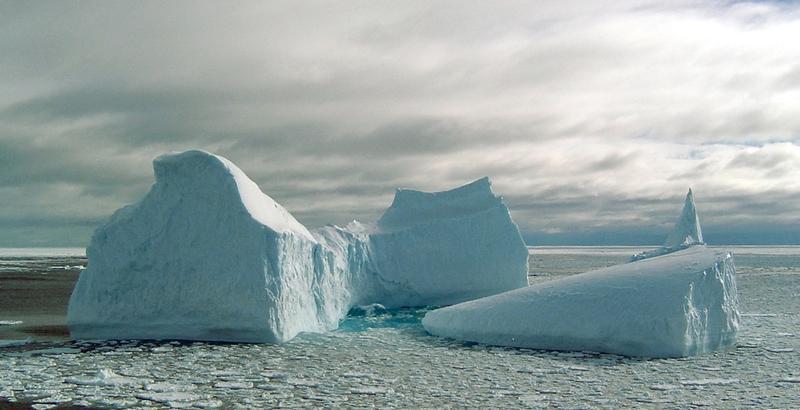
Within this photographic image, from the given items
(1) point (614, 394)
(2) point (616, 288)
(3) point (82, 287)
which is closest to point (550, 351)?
(2) point (616, 288)

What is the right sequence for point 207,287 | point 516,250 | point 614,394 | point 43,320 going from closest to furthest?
1. point 614,394
2. point 207,287
3. point 43,320
4. point 516,250

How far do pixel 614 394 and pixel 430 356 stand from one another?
3.04 meters

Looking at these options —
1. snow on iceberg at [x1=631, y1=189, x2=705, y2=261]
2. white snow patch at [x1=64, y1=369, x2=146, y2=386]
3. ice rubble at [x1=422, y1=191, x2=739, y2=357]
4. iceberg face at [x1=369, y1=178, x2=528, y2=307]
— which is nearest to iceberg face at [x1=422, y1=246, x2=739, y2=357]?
ice rubble at [x1=422, y1=191, x2=739, y2=357]

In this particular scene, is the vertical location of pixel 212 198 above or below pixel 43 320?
above

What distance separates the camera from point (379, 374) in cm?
803

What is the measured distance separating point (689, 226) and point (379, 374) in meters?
18.4

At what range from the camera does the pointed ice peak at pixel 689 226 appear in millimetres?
22984

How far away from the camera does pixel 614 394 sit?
700 cm

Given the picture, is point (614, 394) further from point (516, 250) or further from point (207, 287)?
point (516, 250)

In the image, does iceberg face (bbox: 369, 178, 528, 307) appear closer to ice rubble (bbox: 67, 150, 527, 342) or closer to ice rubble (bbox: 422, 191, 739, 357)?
ice rubble (bbox: 67, 150, 527, 342)

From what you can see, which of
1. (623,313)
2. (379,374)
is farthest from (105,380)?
(623,313)

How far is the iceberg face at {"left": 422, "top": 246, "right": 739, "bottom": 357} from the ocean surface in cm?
31

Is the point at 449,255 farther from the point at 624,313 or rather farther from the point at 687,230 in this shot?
the point at 687,230

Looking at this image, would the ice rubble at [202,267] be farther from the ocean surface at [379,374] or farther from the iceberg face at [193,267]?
the ocean surface at [379,374]
